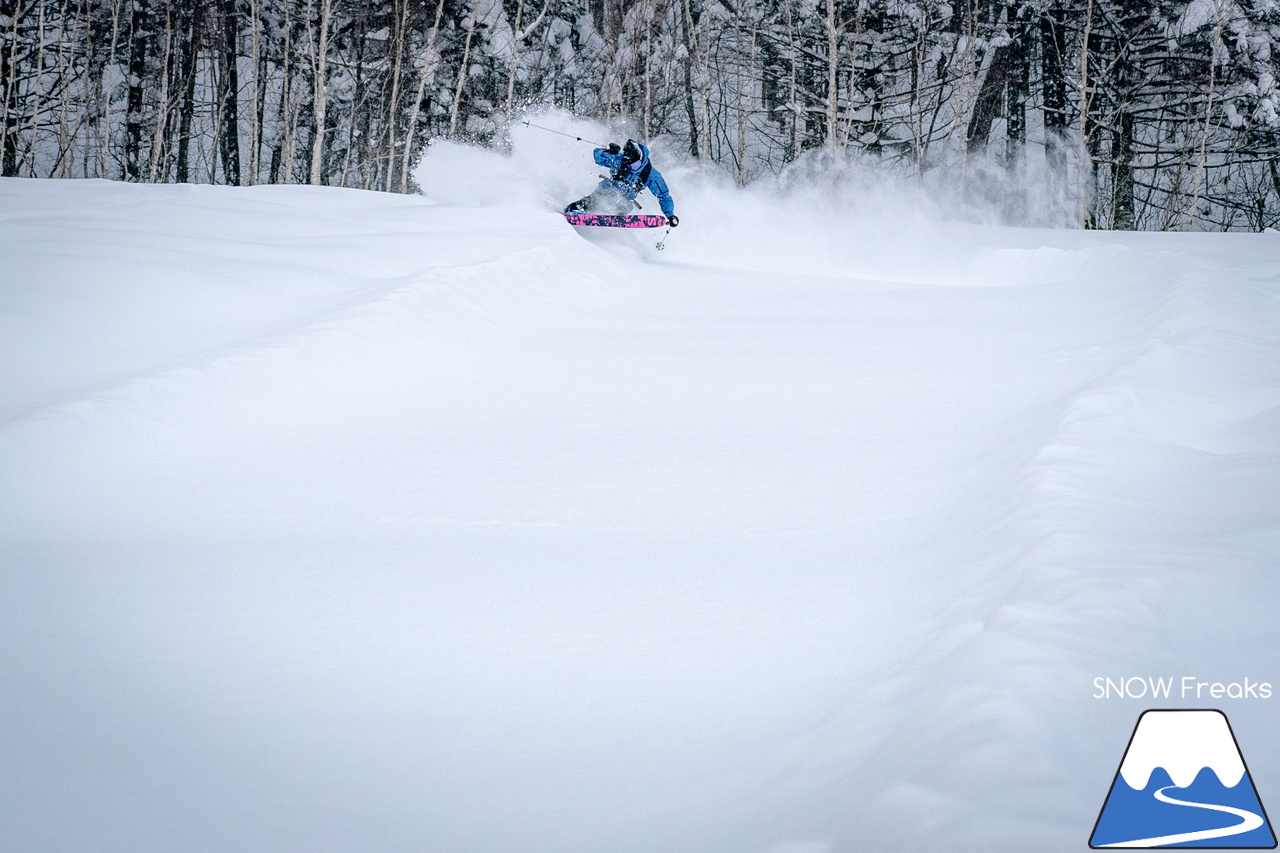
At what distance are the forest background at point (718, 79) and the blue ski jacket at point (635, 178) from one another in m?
12.3

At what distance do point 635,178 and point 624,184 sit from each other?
0.78 ft

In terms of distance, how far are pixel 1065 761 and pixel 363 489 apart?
10.0 ft

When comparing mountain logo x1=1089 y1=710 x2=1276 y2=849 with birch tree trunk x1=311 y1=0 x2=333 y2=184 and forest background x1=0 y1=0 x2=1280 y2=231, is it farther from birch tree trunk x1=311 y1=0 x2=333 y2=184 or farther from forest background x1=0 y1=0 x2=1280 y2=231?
forest background x1=0 y1=0 x2=1280 y2=231

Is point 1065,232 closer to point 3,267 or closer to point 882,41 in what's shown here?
point 882,41

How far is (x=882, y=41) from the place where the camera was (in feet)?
86.0

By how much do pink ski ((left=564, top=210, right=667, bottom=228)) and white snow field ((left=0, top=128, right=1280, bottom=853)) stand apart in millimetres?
5408

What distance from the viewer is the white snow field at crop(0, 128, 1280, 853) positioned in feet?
6.31
